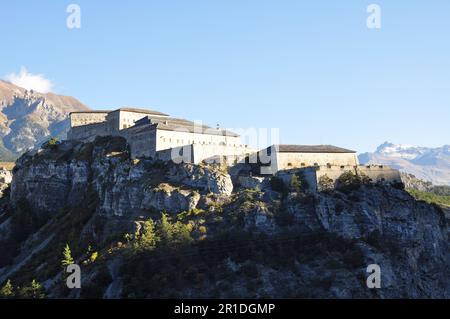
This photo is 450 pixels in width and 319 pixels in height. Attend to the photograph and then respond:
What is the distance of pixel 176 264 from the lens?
81188mm

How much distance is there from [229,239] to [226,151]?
21.3 metres

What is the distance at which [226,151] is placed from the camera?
10219 cm

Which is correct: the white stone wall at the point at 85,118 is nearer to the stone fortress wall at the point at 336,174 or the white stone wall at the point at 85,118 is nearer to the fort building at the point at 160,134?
the fort building at the point at 160,134

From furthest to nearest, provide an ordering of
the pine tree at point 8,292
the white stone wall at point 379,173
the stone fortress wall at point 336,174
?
the white stone wall at point 379,173, the stone fortress wall at point 336,174, the pine tree at point 8,292

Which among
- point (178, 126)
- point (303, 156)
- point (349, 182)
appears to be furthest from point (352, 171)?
point (178, 126)

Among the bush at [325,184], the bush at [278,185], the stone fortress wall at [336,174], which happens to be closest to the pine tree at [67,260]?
the bush at [278,185]

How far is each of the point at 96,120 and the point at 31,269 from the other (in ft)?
122

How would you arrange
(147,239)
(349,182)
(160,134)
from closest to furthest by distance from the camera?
(147,239)
(349,182)
(160,134)

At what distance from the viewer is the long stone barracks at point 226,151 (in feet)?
321

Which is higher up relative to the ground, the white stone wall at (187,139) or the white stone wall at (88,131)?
the white stone wall at (88,131)

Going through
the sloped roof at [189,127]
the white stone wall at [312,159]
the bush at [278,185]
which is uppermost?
the sloped roof at [189,127]

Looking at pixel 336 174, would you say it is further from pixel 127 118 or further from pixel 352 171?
pixel 127 118

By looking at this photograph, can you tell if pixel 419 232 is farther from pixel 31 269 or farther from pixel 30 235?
pixel 30 235

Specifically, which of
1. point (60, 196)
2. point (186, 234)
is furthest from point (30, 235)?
point (186, 234)
